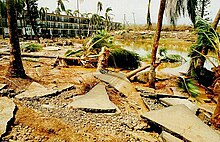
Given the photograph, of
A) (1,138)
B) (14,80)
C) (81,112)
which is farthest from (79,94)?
(1,138)

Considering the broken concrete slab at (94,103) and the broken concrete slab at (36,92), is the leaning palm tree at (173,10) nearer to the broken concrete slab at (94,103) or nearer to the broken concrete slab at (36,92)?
the broken concrete slab at (94,103)

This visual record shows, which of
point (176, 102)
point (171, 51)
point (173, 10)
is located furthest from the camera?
point (171, 51)

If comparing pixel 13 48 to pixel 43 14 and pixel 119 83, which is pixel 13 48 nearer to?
pixel 119 83

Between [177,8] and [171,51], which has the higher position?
[177,8]

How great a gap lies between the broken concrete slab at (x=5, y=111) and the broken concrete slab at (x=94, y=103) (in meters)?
1.25

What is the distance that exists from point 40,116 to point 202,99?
489 cm

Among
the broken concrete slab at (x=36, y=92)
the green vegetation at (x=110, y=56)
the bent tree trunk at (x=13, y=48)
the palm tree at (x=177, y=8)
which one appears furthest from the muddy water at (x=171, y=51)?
the bent tree trunk at (x=13, y=48)

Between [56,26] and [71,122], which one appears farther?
[56,26]

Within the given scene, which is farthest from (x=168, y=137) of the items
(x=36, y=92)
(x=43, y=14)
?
(x=43, y=14)

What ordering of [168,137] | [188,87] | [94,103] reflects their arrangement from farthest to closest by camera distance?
[188,87], [94,103], [168,137]

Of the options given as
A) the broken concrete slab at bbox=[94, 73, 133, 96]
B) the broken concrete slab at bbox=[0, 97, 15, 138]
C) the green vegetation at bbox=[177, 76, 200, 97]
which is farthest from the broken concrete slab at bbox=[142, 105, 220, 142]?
the broken concrete slab at bbox=[0, 97, 15, 138]

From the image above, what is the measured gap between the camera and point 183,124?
380cm

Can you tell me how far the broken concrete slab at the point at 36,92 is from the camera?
5.08 m

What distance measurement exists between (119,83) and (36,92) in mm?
2539
